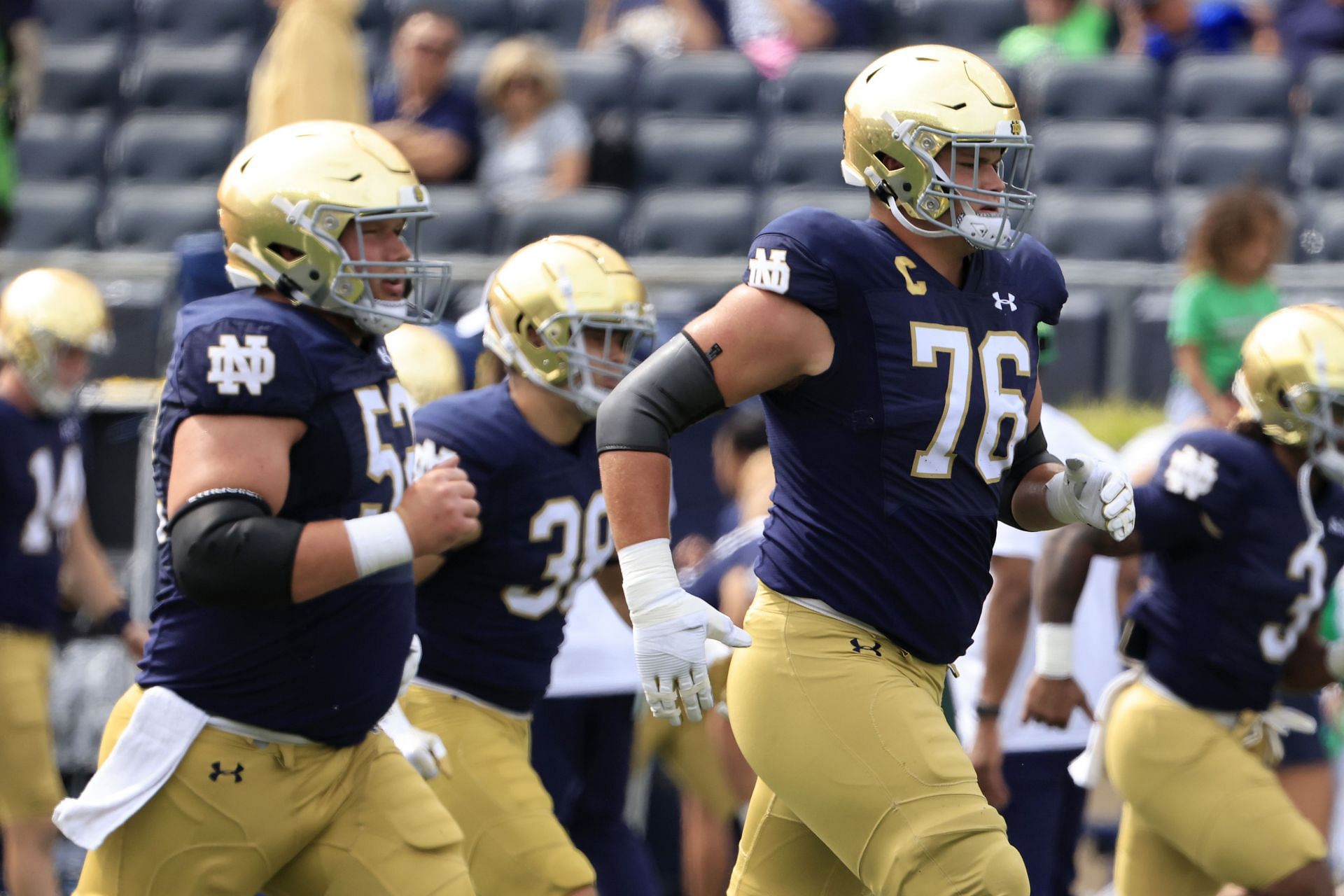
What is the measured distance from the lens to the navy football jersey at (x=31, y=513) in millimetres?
5527

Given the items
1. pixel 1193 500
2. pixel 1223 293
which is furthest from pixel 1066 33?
pixel 1193 500

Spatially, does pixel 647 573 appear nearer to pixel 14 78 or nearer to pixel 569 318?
pixel 569 318

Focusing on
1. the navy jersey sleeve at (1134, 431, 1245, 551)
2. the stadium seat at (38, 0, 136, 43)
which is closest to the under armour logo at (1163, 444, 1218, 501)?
the navy jersey sleeve at (1134, 431, 1245, 551)

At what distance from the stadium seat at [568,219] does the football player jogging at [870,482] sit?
15.4 ft

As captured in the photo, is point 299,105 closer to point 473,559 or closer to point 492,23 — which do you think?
point 492,23

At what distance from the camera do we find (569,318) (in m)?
4.12

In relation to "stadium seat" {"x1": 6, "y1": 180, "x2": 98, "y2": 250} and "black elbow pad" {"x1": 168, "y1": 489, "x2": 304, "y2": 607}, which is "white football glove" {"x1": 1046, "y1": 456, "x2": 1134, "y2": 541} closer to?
"black elbow pad" {"x1": 168, "y1": 489, "x2": 304, "y2": 607}

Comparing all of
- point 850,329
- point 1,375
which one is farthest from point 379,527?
point 1,375

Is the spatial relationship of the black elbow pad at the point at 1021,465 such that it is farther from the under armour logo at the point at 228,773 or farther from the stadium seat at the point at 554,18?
the stadium seat at the point at 554,18

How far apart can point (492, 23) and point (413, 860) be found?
7098 millimetres

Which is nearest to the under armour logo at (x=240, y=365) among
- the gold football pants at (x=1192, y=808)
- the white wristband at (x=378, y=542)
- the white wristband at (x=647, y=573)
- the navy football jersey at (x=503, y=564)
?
the white wristband at (x=378, y=542)

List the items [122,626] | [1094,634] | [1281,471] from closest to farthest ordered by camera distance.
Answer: [1281,471] < [1094,634] < [122,626]

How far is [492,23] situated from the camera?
380 inches

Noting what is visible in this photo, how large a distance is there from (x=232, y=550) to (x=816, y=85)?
6273 mm
